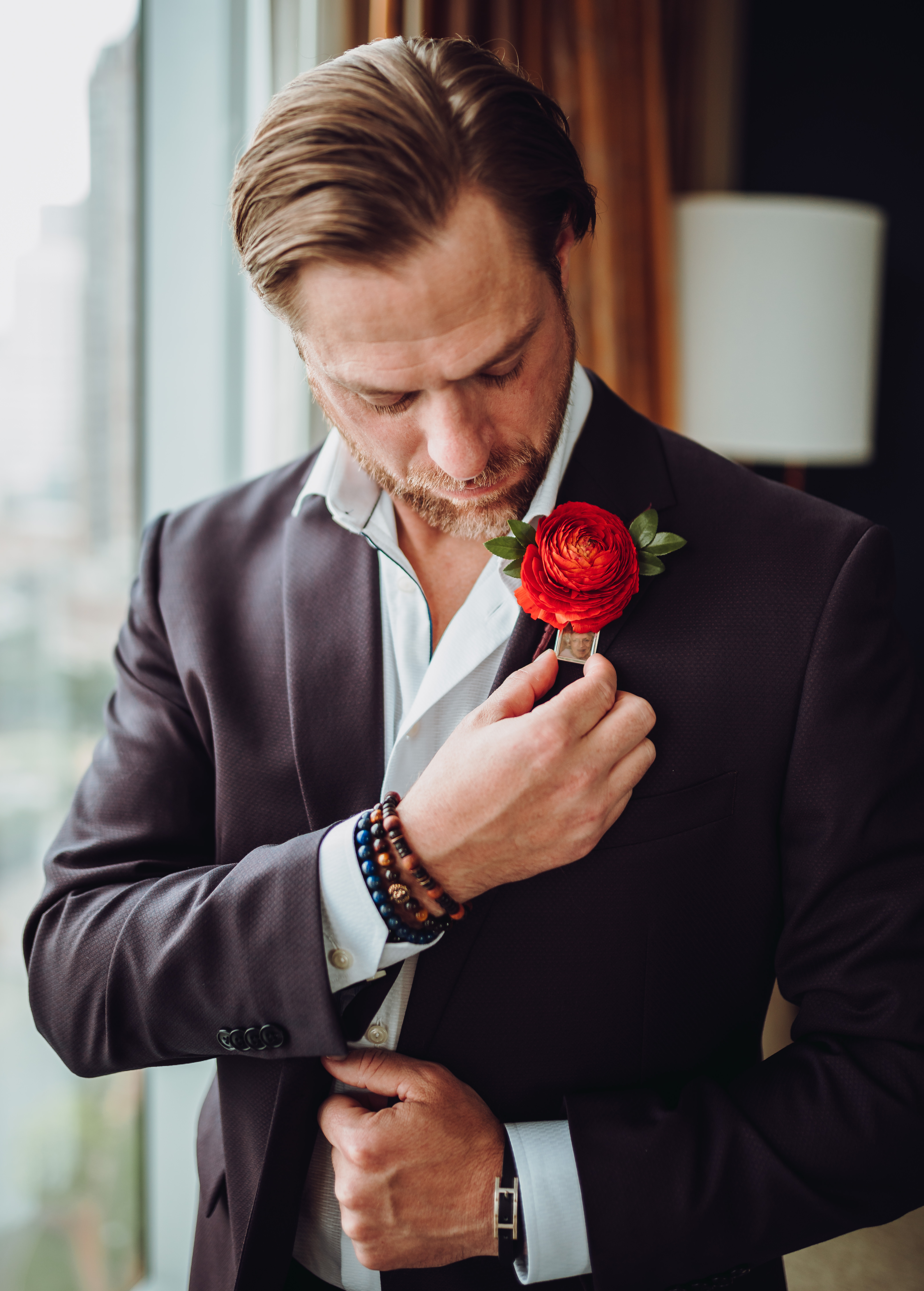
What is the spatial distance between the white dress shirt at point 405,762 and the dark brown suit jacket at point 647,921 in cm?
3

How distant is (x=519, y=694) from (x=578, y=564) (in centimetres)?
13

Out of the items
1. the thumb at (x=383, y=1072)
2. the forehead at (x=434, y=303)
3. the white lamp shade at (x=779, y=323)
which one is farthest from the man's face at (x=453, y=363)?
the white lamp shade at (x=779, y=323)

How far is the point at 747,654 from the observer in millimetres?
975

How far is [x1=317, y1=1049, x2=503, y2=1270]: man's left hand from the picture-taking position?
0.94 meters

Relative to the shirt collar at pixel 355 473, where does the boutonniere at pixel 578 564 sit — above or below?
below

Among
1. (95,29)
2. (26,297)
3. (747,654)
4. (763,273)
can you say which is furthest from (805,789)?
(763,273)

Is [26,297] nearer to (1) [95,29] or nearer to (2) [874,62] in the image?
(1) [95,29]

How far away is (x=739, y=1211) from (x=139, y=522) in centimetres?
148

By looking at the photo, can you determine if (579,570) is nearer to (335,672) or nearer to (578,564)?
(578,564)

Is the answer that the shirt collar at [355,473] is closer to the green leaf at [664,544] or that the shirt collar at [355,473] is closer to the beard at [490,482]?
the beard at [490,482]

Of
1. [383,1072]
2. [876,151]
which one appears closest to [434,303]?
[383,1072]

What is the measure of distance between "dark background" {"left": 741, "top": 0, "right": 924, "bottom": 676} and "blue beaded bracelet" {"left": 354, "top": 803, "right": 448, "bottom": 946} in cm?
257

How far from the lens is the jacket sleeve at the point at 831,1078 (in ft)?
3.06

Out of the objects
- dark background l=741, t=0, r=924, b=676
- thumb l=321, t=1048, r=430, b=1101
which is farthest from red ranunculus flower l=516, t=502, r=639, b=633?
dark background l=741, t=0, r=924, b=676
